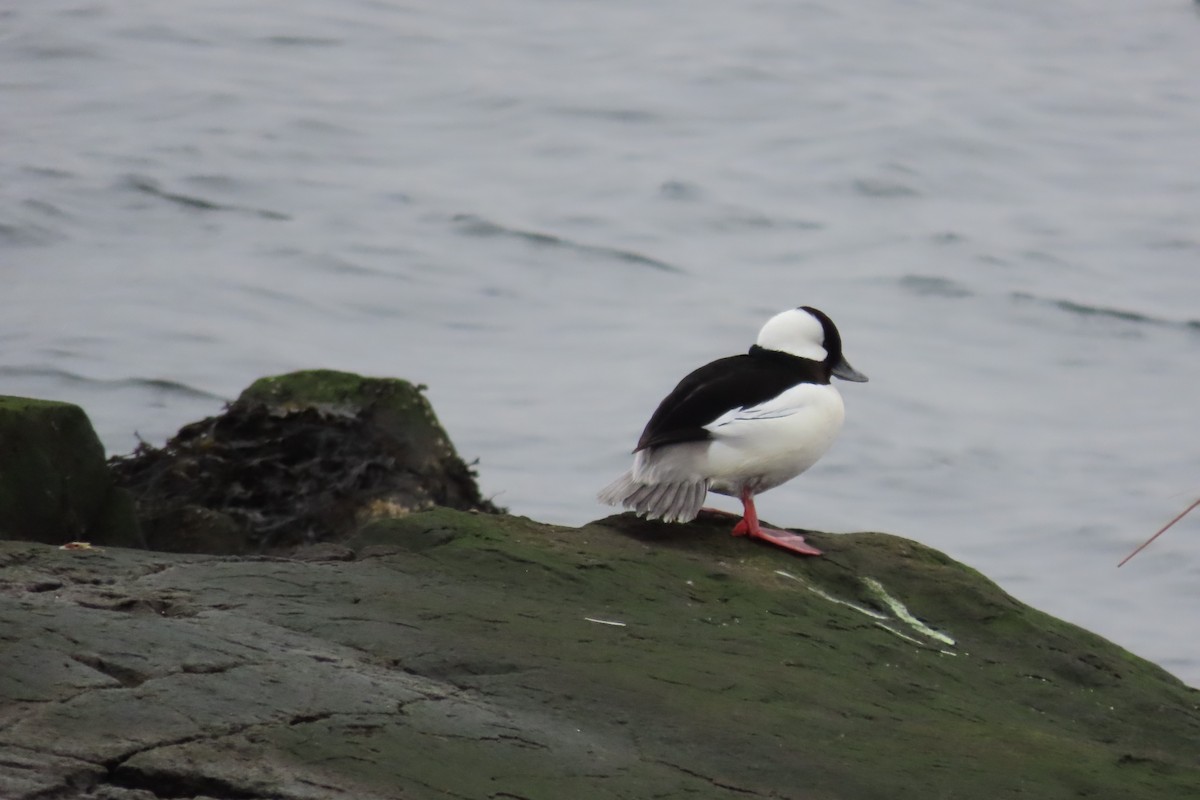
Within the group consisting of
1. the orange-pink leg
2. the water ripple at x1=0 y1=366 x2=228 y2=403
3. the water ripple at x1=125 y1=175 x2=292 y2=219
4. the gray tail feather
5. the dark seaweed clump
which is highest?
the gray tail feather

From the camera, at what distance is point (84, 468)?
224 inches

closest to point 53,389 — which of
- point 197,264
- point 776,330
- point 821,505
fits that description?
point 197,264

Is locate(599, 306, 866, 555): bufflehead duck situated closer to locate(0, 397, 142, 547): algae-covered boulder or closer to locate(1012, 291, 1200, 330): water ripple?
locate(0, 397, 142, 547): algae-covered boulder

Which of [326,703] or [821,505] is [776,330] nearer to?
[326,703]

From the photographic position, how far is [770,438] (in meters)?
6.11

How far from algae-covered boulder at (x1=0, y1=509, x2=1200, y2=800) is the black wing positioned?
35 centimetres

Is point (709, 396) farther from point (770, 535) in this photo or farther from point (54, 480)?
point (54, 480)

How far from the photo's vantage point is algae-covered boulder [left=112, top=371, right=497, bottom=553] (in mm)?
7219

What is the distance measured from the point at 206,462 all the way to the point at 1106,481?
9725 millimetres

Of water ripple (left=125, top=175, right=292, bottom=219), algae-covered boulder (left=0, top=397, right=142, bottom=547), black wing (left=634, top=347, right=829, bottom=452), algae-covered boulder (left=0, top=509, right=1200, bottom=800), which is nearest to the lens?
algae-covered boulder (left=0, top=509, right=1200, bottom=800)

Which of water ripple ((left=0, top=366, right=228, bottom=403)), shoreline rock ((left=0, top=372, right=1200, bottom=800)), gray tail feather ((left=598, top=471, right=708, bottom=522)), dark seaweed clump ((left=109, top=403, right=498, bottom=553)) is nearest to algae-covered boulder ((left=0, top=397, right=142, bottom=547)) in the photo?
shoreline rock ((left=0, top=372, right=1200, bottom=800))

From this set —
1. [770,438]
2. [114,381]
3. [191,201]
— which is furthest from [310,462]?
[191,201]

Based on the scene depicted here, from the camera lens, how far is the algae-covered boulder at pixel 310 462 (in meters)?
7.22

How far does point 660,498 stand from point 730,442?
0.34 meters
